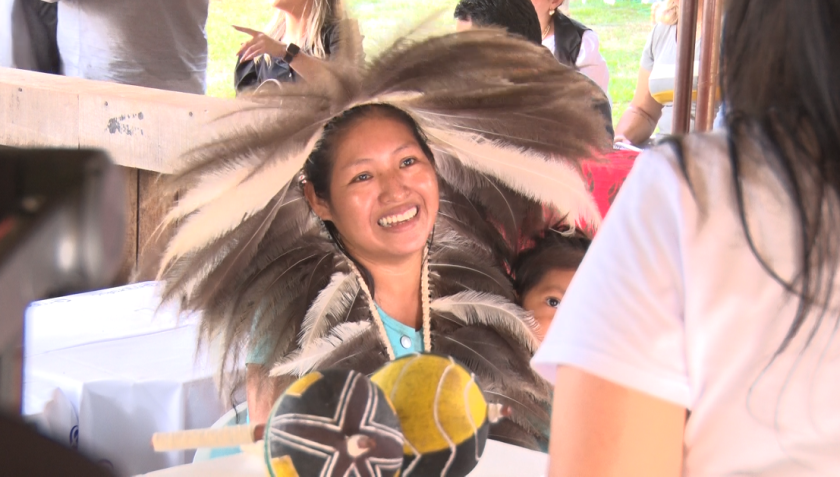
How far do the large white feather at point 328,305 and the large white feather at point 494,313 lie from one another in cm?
15

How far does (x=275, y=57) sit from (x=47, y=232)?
1.68m

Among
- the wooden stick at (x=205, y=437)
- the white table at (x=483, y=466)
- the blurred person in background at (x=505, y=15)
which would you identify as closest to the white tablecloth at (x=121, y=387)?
the white table at (x=483, y=466)

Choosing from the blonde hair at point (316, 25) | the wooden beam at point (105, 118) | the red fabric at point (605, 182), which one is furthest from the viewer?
the blonde hair at point (316, 25)

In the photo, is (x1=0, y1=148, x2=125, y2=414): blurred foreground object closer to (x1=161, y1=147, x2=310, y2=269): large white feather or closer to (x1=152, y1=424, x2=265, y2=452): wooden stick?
(x1=152, y1=424, x2=265, y2=452): wooden stick

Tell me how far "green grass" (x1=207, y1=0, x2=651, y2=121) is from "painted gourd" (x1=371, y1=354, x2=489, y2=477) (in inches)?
22.5

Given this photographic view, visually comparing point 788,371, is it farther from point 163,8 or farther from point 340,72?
point 163,8

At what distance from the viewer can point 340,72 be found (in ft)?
4.01

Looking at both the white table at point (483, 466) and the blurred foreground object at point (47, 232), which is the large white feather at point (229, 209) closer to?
the white table at point (483, 466)

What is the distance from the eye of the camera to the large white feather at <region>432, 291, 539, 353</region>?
134 centimetres

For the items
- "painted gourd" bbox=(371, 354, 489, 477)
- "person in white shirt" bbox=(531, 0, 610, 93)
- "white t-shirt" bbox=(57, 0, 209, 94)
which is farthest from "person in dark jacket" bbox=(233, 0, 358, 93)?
"painted gourd" bbox=(371, 354, 489, 477)

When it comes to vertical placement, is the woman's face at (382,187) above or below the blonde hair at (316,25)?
below

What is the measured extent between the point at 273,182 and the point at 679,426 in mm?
849

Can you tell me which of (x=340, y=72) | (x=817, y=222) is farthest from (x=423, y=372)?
(x=340, y=72)

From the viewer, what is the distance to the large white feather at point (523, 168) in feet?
4.31
